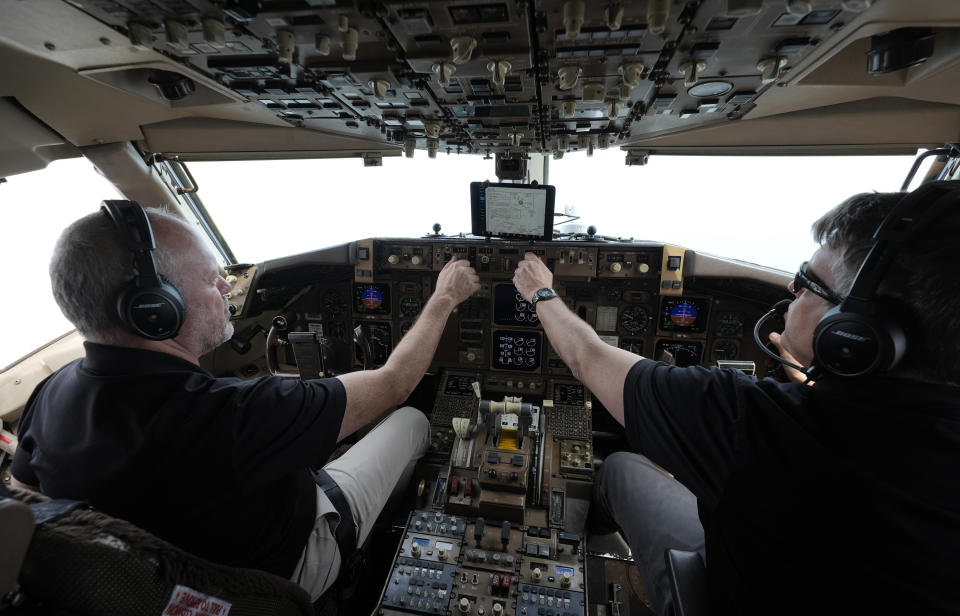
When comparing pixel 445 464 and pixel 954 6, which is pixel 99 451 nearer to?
pixel 445 464

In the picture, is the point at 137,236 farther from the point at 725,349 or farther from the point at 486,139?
the point at 725,349

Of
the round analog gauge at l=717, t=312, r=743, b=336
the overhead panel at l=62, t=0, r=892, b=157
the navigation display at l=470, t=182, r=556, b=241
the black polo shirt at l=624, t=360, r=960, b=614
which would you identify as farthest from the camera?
the round analog gauge at l=717, t=312, r=743, b=336

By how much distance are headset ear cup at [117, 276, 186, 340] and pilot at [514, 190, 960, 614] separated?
1198 millimetres

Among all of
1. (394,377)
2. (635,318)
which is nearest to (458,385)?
(635,318)

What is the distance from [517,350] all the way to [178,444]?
90.9 inches

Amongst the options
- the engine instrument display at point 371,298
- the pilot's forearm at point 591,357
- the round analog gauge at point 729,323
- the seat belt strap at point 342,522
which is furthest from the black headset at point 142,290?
the round analog gauge at point 729,323

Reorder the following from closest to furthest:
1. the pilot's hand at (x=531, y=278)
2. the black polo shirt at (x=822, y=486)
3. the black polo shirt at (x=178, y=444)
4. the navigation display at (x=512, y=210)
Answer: the black polo shirt at (x=822, y=486) < the black polo shirt at (x=178, y=444) < the pilot's hand at (x=531, y=278) < the navigation display at (x=512, y=210)

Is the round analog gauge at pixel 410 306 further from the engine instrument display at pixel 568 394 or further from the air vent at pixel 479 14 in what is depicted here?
the air vent at pixel 479 14

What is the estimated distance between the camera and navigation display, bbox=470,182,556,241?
230cm

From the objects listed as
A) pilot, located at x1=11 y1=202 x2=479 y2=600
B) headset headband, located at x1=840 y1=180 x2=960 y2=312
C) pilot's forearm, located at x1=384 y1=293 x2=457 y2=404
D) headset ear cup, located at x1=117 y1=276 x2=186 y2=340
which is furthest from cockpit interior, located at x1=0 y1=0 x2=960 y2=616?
pilot's forearm, located at x1=384 y1=293 x2=457 y2=404

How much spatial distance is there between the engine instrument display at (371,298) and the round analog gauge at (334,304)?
12 cm

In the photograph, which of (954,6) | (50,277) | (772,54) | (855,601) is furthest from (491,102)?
(855,601)

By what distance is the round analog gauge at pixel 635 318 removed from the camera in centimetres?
282

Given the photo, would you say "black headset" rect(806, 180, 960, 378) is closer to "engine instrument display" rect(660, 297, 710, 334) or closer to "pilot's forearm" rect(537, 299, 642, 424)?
"pilot's forearm" rect(537, 299, 642, 424)
